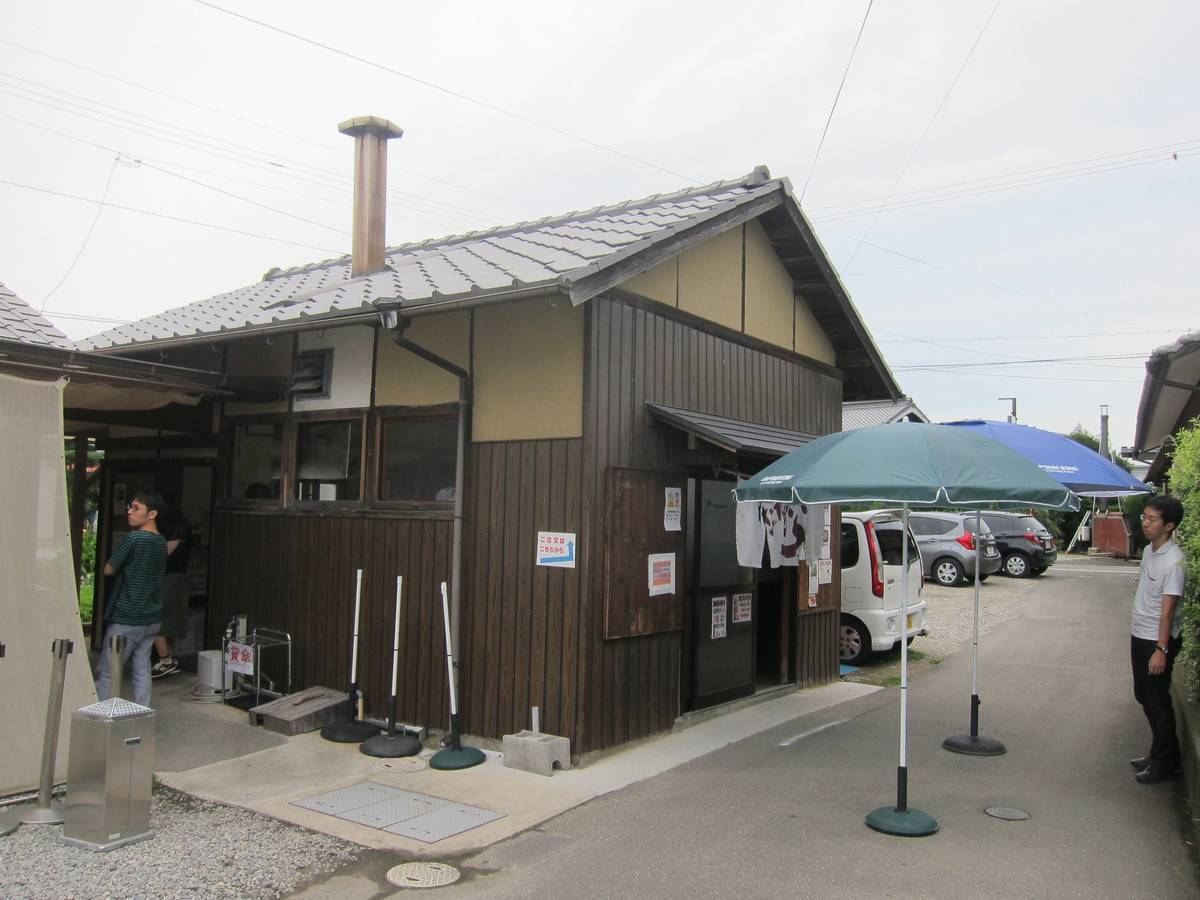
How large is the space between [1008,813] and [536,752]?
9.99 ft

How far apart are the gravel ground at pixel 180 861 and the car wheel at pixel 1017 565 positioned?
21510 millimetres

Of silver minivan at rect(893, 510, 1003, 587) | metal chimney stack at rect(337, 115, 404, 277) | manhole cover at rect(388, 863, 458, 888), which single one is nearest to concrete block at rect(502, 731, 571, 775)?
manhole cover at rect(388, 863, 458, 888)

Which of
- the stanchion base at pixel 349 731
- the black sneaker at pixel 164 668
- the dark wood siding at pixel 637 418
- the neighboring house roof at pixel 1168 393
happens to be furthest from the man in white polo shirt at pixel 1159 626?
the black sneaker at pixel 164 668

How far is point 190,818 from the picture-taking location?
5.18m

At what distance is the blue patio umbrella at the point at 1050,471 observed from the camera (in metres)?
6.99

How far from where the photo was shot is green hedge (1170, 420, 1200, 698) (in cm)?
564

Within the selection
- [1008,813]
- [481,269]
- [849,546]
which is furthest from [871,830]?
[849,546]

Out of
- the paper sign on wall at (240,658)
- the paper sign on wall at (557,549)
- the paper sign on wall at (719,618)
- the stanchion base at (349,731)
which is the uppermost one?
the paper sign on wall at (557,549)

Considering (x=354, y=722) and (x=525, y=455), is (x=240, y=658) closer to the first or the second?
(x=354, y=722)

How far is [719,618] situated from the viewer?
7.98 meters

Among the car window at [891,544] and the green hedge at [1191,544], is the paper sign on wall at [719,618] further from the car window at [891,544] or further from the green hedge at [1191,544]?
the car window at [891,544]

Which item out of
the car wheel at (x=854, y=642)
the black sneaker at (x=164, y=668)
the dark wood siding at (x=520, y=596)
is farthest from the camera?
the car wheel at (x=854, y=642)

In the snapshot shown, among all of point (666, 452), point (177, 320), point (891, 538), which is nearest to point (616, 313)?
point (666, 452)

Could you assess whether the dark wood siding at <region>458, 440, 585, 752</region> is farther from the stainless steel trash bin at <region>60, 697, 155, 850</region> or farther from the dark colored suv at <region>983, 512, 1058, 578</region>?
the dark colored suv at <region>983, 512, 1058, 578</region>
